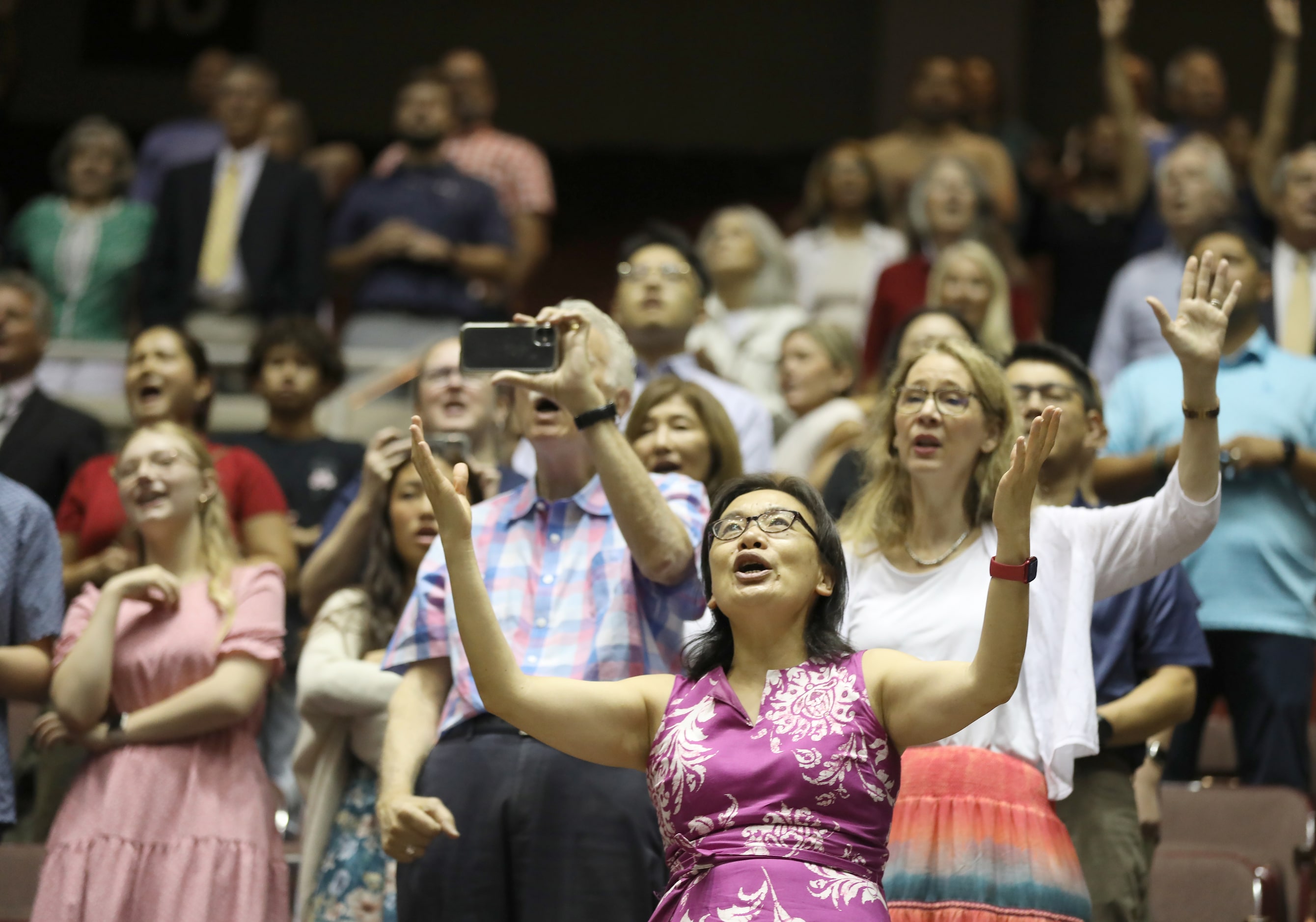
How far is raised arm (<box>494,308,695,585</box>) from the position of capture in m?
2.80

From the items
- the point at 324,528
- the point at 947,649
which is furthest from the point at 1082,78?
the point at 947,649

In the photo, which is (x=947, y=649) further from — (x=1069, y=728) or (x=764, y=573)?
(x=764, y=573)

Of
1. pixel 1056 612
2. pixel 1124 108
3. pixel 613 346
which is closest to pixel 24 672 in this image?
pixel 613 346

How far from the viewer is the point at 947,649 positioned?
292 cm

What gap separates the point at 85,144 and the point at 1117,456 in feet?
13.5

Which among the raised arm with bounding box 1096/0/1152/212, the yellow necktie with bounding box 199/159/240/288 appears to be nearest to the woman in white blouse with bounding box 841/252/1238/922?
the raised arm with bounding box 1096/0/1152/212

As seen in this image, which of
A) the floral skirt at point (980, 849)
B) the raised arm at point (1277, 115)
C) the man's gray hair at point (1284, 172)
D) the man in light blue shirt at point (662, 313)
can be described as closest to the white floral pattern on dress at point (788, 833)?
the floral skirt at point (980, 849)

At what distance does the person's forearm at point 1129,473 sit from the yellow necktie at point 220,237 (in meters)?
3.53

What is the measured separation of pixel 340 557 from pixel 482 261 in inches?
113

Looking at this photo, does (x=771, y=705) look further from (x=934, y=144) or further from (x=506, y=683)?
(x=934, y=144)

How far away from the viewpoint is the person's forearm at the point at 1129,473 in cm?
411

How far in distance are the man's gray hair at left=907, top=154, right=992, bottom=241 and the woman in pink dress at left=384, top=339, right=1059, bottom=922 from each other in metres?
3.33

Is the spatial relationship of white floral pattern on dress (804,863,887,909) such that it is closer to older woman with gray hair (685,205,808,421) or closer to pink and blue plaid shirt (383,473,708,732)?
pink and blue plaid shirt (383,473,708,732)

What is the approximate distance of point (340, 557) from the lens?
3764 millimetres
